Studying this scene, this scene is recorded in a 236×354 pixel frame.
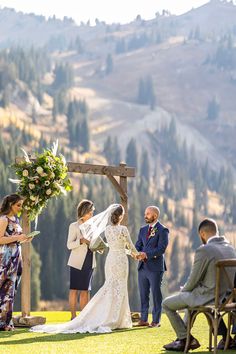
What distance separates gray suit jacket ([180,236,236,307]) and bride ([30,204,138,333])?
12.3 ft

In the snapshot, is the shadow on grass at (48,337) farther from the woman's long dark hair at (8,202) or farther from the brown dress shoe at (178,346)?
the brown dress shoe at (178,346)

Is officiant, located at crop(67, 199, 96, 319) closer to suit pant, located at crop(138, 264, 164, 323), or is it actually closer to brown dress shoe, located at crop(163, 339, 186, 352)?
suit pant, located at crop(138, 264, 164, 323)

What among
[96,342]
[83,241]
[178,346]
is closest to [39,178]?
[83,241]

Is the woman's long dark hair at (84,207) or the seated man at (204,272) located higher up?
the woman's long dark hair at (84,207)

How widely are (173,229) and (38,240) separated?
73586 millimetres

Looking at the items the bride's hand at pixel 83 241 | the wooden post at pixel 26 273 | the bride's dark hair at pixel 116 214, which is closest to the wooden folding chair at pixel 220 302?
the bride's dark hair at pixel 116 214

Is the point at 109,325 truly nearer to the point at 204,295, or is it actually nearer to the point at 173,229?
the point at 204,295

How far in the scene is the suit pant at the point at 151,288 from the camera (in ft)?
51.8

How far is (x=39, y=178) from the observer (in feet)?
53.2

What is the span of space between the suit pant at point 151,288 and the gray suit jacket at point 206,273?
15.4 ft

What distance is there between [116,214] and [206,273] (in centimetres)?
417

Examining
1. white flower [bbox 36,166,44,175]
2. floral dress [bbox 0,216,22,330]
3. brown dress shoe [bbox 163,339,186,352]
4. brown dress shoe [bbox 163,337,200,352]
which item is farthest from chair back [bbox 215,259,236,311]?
white flower [bbox 36,166,44,175]

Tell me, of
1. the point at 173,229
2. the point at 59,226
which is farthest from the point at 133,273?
the point at 173,229

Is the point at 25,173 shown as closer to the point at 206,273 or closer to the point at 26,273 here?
the point at 26,273
